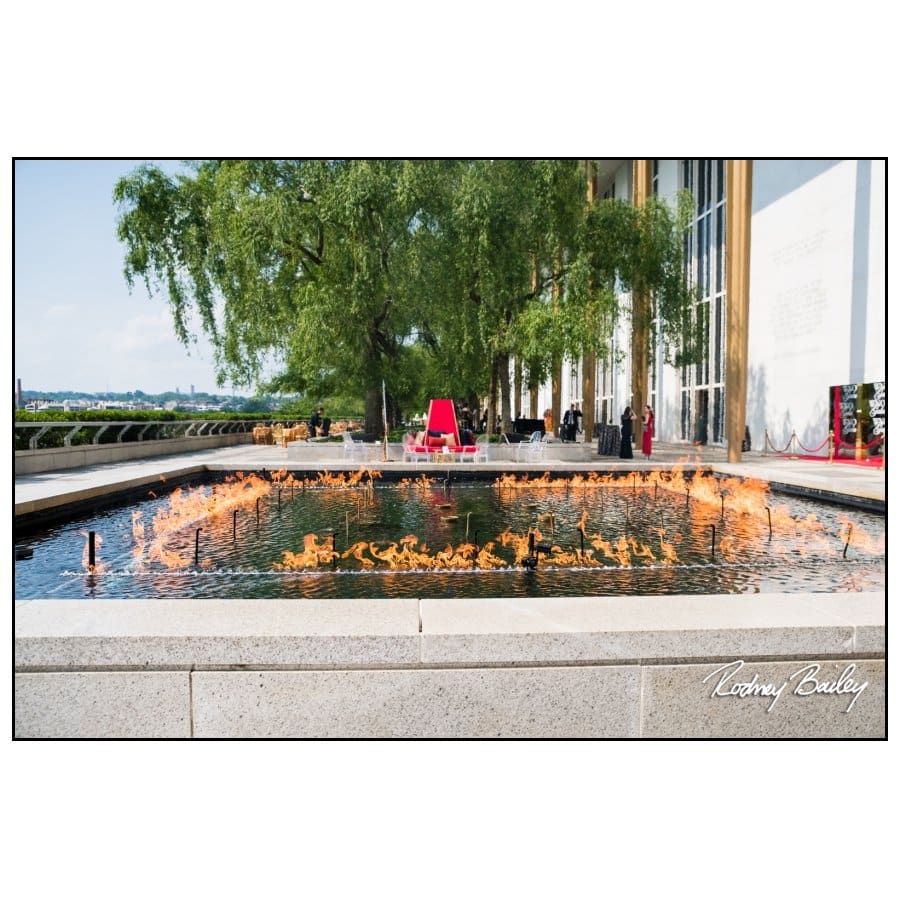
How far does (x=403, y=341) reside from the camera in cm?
2128

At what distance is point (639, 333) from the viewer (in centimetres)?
1927

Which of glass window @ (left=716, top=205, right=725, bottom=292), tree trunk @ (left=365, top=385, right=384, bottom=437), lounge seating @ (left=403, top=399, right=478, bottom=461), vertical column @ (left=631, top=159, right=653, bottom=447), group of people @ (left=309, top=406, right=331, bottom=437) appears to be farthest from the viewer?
group of people @ (left=309, top=406, right=331, bottom=437)

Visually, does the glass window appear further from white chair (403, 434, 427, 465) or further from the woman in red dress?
white chair (403, 434, 427, 465)

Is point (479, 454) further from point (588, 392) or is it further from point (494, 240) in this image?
point (588, 392)

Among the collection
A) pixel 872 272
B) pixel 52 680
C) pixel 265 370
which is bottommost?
pixel 52 680

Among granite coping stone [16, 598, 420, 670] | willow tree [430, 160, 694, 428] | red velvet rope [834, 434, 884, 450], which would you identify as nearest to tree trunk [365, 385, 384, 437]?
willow tree [430, 160, 694, 428]

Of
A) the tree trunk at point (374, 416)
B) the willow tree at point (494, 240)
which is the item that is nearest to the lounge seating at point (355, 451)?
the tree trunk at point (374, 416)

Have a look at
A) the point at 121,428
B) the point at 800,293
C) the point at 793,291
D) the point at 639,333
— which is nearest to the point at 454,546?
the point at 639,333
